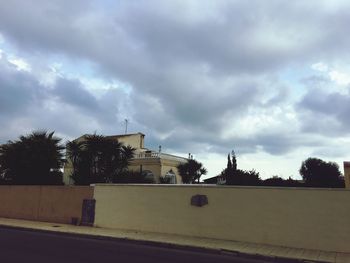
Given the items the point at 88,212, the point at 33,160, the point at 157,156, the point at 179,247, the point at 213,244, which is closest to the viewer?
the point at 179,247

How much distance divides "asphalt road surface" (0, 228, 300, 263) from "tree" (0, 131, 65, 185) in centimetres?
1500

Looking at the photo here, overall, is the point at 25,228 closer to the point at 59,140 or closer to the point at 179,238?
the point at 179,238

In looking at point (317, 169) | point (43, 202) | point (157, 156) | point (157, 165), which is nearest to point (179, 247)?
point (43, 202)

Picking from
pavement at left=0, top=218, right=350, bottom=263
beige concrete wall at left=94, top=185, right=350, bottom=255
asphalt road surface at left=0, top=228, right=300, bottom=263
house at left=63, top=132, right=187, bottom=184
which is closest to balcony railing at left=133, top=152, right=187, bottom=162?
house at left=63, top=132, right=187, bottom=184

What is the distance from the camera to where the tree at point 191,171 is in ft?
137

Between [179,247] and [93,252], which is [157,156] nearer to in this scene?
A: [179,247]

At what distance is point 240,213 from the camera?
1516cm

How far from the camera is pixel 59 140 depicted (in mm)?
31125

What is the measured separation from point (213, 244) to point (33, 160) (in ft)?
63.1

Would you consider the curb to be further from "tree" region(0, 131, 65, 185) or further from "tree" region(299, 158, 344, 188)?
"tree" region(299, 158, 344, 188)

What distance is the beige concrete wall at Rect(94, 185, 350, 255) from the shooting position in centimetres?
1359

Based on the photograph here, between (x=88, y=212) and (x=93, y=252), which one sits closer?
(x=93, y=252)

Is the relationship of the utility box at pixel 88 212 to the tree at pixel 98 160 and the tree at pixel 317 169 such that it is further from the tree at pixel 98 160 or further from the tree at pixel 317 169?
the tree at pixel 317 169

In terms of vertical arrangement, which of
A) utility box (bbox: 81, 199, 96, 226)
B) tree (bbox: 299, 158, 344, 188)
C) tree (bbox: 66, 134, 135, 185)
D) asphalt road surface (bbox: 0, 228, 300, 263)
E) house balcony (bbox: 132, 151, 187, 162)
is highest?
house balcony (bbox: 132, 151, 187, 162)
